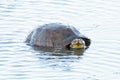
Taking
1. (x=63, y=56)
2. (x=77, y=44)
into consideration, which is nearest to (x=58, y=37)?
(x=77, y=44)

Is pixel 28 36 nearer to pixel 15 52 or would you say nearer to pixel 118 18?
pixel 15 52

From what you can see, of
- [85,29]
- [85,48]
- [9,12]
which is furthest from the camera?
[9,12]

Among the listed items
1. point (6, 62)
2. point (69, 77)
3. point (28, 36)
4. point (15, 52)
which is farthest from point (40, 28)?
point (69, 77)

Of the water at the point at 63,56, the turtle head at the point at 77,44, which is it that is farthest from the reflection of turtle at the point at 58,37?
the water at the point at 63,56

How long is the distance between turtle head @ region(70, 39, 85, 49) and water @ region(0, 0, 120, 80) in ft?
0.68

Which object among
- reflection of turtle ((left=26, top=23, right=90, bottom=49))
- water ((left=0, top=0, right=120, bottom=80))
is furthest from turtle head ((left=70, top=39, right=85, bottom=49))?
water ((left=0, top=0, right=120, bottom=80))

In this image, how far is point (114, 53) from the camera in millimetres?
11211

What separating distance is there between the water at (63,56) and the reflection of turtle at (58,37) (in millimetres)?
229

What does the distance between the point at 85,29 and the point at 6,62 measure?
2.75 metres

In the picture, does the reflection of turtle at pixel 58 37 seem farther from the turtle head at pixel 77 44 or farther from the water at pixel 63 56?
the water at pixel 63 56

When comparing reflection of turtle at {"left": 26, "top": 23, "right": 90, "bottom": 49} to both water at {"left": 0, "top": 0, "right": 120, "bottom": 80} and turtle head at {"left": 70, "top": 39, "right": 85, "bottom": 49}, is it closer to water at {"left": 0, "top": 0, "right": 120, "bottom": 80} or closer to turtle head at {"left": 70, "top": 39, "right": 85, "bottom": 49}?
turtle head at {"left": 70, "top": 39, "right": 85, "bottom": 49}

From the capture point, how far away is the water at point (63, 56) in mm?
10086

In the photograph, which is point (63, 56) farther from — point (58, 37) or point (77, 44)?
point (58, 37)

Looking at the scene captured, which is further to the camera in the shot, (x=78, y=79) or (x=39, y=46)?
(x=39, y=46)
